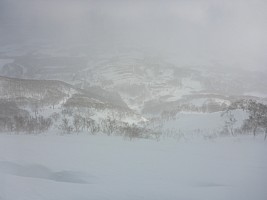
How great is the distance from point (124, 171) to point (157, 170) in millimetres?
1299

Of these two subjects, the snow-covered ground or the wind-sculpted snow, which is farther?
the wind-sculpted snow

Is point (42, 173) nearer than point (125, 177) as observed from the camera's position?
No

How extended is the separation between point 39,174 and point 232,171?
6.84 m

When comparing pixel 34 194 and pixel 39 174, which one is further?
pixel 39 174

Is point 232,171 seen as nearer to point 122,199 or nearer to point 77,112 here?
point 122,199

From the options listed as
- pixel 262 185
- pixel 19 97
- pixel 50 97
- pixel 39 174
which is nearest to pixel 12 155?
pixel 39 174

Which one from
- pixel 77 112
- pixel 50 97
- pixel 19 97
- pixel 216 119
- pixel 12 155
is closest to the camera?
pixel 12 155

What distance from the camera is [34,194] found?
8.62 meters

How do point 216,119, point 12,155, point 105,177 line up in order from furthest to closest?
point 216,119, point 12,155, point 105,177

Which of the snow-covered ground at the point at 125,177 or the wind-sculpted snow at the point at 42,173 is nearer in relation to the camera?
the snow-covered ground at the point at 125,177

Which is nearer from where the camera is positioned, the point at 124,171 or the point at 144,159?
the point at 124,171

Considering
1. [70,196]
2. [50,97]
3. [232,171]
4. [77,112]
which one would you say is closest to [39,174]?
[70,196]

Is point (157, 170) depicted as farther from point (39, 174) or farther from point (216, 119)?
point (216, 119)

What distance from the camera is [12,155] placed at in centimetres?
1462
